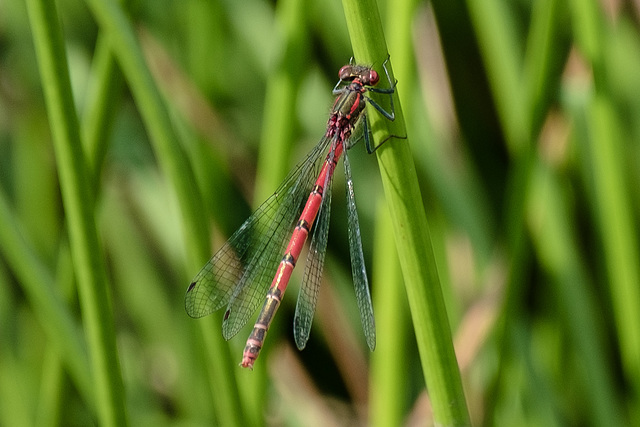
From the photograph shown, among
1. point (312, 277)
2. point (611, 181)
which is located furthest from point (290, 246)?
point (611, 181)

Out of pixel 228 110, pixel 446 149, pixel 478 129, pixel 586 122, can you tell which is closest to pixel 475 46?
pixel 478 129

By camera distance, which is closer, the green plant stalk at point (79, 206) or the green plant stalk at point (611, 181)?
the green plant stalk at point (79, 206)

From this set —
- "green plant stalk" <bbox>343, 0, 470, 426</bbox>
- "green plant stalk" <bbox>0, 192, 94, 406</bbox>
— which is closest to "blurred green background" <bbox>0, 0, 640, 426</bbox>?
"green plant stalk" <bbox>0, 192, 94, 406</bbox>

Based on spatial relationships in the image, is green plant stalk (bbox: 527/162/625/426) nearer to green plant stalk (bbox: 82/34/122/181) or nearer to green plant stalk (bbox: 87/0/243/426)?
green plant stalk (bbox: 87/0/243/426)

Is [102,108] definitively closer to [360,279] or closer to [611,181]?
[360,279]

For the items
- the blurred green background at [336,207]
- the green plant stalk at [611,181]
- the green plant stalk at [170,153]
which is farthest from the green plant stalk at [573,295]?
the green plant stalk at [170,153]

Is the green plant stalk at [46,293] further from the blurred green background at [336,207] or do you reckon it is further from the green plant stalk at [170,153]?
the green plant stalk at [170,153]
